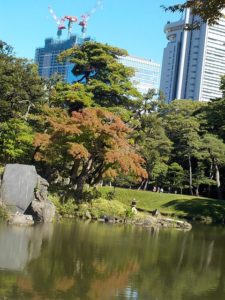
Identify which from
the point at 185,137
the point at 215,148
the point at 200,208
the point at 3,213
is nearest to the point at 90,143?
the point at 3,213

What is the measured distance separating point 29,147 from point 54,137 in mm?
4899

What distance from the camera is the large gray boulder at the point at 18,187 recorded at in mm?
16547

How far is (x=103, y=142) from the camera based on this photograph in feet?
65.4

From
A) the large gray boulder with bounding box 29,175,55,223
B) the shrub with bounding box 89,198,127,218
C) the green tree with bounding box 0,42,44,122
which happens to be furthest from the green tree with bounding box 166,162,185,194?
the large gray boulder with bounding box 29,175,55,223

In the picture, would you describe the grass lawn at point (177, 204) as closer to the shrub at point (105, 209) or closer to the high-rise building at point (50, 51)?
the shrub at point (105, 209)

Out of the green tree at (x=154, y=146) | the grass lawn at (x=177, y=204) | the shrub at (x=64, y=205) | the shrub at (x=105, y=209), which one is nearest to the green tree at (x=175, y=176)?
the green tree at (x=154, y=146)

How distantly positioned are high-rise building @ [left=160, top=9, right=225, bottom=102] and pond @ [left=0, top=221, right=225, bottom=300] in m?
78.2

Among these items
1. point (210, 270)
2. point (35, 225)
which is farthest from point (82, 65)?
point (210, 270)

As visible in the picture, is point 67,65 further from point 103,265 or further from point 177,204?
point 103,265

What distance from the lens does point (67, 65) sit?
94.2 meters

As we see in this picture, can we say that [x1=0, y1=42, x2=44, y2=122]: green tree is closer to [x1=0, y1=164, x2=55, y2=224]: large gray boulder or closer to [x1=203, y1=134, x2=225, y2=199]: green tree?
[x1=0, y1=164, x2=55, y2=224]: large gray boulder

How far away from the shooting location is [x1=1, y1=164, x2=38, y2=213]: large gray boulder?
1655cm

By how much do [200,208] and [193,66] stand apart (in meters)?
68.8

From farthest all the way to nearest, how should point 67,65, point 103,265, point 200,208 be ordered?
point 67,65
point 200,208
point 103,265
